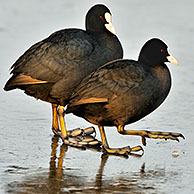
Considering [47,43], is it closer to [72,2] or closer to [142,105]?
[142,105]

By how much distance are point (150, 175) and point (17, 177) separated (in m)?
1.26

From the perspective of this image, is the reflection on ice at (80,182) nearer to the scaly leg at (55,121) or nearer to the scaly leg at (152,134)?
the scaly leg at (152,134)

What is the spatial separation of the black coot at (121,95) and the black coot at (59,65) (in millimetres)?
432

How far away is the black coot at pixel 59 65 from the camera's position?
818cm

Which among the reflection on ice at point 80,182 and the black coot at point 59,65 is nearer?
the reflection on ice at point 80,182

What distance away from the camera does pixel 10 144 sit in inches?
295

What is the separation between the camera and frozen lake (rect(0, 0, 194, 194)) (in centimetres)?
620

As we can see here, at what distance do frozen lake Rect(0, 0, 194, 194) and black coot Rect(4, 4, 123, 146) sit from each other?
17.7 inches

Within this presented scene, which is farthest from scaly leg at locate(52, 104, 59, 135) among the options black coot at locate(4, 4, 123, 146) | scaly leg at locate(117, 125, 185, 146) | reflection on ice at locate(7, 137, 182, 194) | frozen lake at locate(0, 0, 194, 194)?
reflection on ice at locate(7, 137, 182, 194)

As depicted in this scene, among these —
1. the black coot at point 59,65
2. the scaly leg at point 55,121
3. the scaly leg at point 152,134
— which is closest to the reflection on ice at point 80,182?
the scaly leg at point 152,134

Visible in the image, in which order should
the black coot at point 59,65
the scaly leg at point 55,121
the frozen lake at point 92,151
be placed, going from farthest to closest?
the scaly leg at point 55,121 < the black coot at point 59,65 < the frozen lake at point 92,151

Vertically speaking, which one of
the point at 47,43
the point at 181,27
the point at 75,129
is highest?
the point at 181,27

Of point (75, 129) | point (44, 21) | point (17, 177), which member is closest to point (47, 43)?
point (75, 129)

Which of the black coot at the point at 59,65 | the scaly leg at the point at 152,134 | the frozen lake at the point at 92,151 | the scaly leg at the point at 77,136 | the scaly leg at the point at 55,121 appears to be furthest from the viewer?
the scaly leg at the point at 55,121
